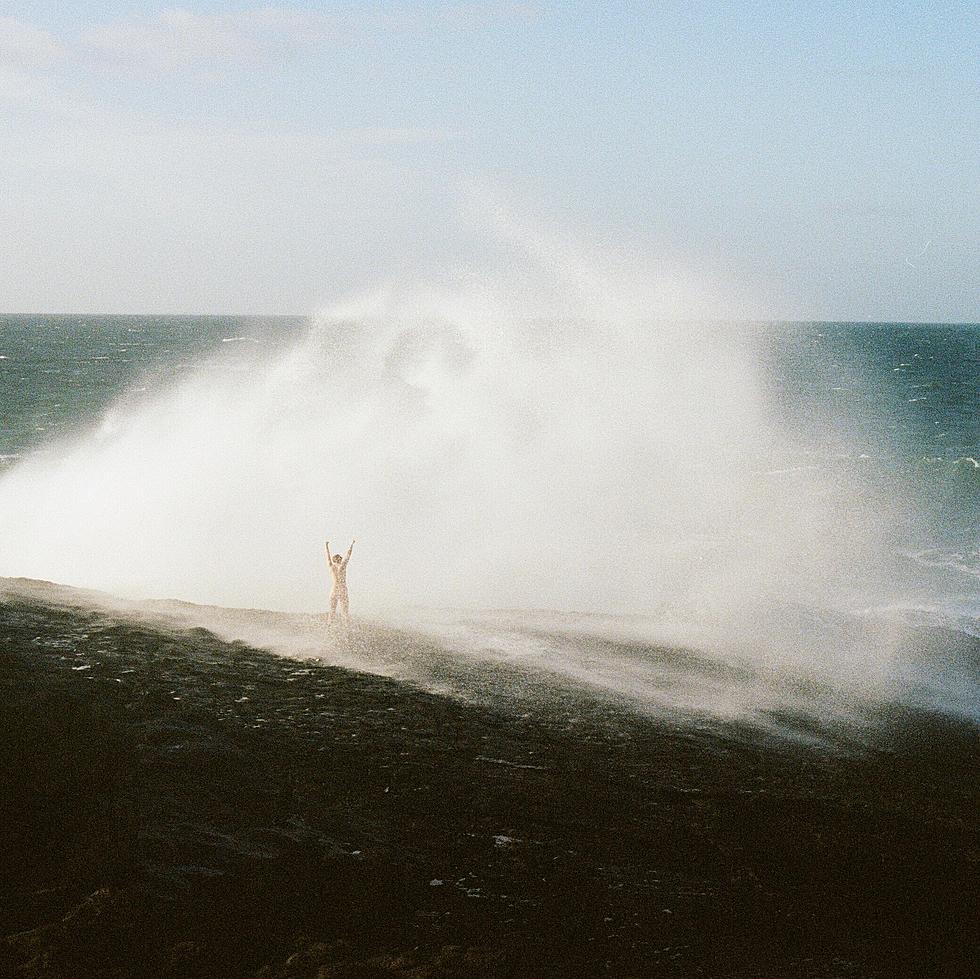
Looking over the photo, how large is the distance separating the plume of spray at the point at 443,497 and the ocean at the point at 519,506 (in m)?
0.12

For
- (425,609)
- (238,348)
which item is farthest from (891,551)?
(238,348)

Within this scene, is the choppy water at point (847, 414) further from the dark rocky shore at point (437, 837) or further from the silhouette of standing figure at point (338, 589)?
the silhouette of standing figure at point (338, 589)

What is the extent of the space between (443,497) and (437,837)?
24150mm

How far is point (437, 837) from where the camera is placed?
9.38 m

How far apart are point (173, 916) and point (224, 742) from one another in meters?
3.55

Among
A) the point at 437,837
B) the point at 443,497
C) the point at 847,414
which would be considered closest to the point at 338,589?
the point at 437,837

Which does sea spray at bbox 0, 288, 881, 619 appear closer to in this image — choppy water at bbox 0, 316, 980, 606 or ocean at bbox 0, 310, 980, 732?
Result: ocean at bbox 0, 310, 980, 732

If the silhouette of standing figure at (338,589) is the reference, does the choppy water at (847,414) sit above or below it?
above

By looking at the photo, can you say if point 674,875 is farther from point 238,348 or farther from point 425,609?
point 238,348

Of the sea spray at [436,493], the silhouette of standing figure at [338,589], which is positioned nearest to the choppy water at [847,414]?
the sea spray at [436,493]

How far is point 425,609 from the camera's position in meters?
19.3

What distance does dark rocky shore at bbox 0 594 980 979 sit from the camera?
7664 millimetres

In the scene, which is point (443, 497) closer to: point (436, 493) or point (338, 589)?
point (436, 493)

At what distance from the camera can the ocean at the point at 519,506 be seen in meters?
20.9
